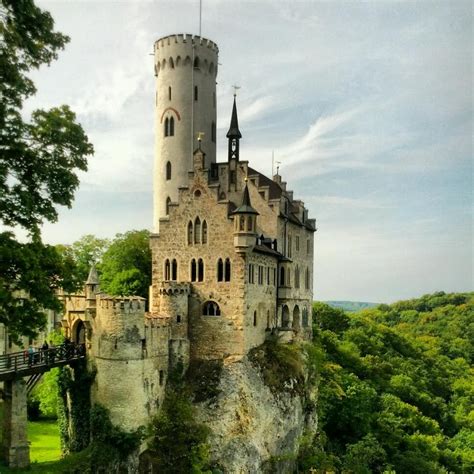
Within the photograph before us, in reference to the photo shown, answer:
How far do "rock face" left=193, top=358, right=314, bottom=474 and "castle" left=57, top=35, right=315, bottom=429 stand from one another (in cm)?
177

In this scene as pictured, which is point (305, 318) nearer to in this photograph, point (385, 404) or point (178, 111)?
point (385, 404)

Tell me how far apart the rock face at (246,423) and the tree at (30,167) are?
18460mm

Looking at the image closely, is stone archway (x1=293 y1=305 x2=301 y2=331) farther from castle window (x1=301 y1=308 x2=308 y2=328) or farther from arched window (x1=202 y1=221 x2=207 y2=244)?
arched window (x1=202 y1=221 x2=207 y2=244)

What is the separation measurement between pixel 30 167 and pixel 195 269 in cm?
2028

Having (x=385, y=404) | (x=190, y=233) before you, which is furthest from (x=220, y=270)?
(x=385, y=404)

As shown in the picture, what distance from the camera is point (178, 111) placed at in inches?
1845

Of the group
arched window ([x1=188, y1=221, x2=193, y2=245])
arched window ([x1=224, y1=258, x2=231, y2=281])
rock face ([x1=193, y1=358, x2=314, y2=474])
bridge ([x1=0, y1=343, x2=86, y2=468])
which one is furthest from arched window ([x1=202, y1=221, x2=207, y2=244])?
bridge ([x1=0, y1=343, x2=86, y2=468])

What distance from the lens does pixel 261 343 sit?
41.8m

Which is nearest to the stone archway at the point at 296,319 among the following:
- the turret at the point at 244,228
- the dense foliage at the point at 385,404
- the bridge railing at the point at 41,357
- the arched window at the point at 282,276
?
the dense foliage at the point at 385,404

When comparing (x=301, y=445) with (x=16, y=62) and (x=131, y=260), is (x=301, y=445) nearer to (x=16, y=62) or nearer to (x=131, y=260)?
(x=131, y=260)

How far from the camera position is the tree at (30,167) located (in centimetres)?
1909

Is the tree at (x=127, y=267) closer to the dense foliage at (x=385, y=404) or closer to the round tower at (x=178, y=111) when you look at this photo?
the round tower at (x=178, y=111)

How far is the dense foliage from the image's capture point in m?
51.3

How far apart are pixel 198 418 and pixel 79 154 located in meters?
21.6
